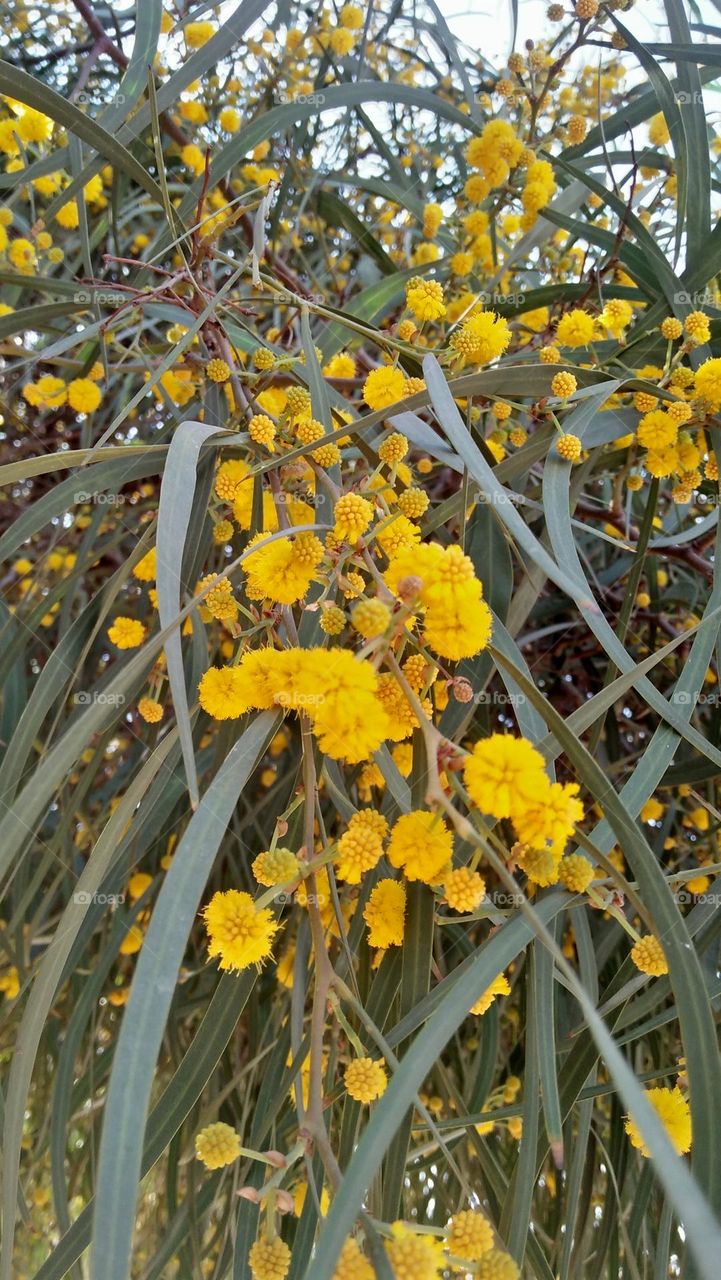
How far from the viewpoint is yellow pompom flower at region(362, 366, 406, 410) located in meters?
0.61

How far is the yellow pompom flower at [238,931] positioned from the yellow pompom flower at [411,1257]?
14 centimetres

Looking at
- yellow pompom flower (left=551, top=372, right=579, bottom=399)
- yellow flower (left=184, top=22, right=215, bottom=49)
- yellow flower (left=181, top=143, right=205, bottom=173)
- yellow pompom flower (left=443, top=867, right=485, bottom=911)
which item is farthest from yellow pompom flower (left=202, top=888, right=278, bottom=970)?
yellow flower (left=184, top=22, right=215, bottom=49)

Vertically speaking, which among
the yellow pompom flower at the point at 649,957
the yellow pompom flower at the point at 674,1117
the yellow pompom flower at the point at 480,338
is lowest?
the yellow pompom flower at the point at 674,1117

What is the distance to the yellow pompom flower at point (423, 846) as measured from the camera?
1.37ft

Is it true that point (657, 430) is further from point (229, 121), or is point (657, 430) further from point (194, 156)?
point (229, 121)

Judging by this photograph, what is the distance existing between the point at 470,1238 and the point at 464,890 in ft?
0.57

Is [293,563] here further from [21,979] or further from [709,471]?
[21,979]

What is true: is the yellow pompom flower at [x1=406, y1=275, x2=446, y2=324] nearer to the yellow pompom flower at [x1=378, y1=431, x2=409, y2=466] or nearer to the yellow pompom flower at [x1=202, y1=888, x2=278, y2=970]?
the yellow pompom flower at [x1=378, y1=431, x2=409, y2=466]

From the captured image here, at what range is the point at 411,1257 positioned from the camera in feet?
1.14

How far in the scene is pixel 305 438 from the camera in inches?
22.6

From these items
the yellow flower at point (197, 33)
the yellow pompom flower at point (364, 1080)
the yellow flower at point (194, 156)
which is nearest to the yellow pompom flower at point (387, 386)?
the yellow pompom flower at point (364, 1080)

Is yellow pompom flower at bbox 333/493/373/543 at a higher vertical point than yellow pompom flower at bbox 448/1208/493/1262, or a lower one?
higher

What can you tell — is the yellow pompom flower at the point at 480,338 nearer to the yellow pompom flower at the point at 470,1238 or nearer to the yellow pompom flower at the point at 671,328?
the yellow pompom flower at the point at 671,328

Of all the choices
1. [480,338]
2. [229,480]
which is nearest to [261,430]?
[229,480]
